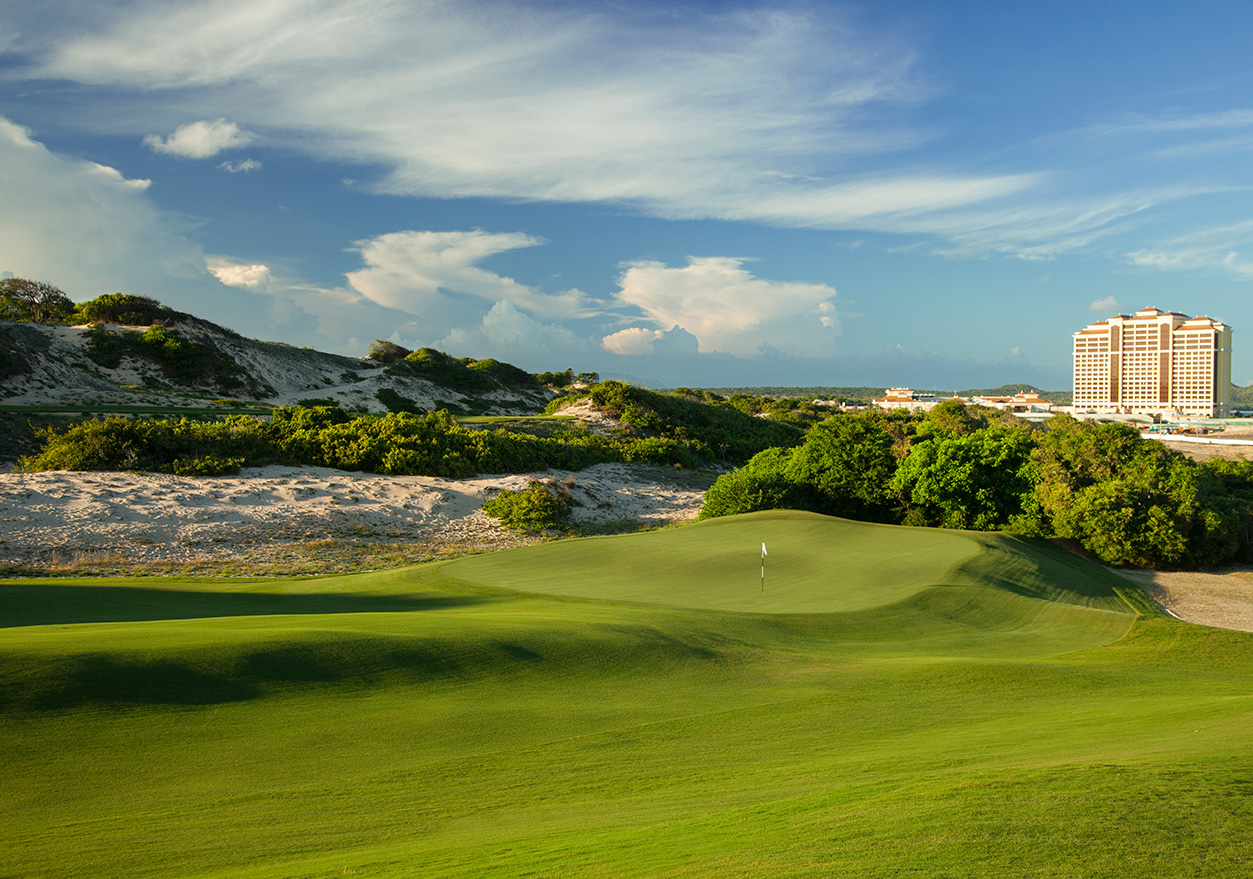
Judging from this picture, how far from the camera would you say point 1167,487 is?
75.6 ft

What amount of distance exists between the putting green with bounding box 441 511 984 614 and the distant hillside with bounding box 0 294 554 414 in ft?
85.7

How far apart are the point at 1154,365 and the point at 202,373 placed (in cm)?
16248

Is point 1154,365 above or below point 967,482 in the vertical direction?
above

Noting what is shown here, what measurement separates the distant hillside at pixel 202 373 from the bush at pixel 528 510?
1924 cm

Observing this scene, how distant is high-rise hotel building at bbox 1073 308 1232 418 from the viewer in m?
132

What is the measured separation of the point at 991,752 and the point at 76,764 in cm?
618

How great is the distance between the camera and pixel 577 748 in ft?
17.8

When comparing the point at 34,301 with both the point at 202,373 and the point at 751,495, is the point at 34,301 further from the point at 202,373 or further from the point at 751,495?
the point at 751,495

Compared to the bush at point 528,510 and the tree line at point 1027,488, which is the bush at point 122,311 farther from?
the tree line at point 1027,488

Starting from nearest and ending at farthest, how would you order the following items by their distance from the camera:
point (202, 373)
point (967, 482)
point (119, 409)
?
point (967, 482) → point (119, 409) → point (202, 373)

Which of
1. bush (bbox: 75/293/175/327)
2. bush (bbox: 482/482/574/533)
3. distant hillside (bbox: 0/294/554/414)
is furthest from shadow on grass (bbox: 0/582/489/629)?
bush (bbox: 75/293/175/327)

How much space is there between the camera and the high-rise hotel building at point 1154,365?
132 meters

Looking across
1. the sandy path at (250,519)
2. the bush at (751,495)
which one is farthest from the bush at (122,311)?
the bush at (751,495)

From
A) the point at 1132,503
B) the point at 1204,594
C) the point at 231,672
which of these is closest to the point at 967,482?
the point at 1132,503
